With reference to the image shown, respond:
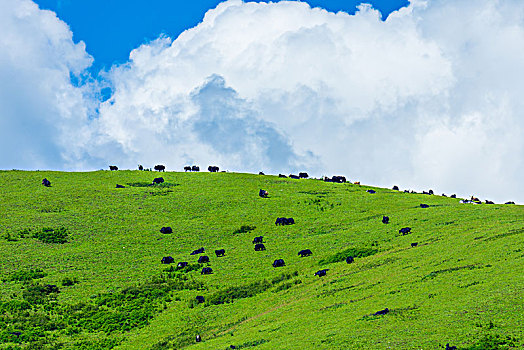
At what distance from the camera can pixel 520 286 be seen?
39.1 meters

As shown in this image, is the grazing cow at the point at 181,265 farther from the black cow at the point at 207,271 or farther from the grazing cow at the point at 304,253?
the grazing cow at the point at 304,253

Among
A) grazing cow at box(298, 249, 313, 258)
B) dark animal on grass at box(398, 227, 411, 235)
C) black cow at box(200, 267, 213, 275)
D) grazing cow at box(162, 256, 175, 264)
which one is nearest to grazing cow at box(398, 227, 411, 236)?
dark animal on grass at box(398, 227, 411, 235)

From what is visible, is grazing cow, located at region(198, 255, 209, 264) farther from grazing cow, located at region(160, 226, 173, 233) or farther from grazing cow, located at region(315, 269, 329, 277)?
grazing cow, located at region(315, 269, 329, 277)

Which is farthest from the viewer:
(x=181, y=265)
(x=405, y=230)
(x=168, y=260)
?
(x=405, y=230)

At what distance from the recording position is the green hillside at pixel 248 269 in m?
39.3

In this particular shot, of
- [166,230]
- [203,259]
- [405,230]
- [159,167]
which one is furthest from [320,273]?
[159,167]

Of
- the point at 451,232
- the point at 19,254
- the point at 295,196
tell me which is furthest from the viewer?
the point at 295,196

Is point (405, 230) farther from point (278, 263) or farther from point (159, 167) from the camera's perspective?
point (159, 167)

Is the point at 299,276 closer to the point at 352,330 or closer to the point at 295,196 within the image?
the point at 352,330

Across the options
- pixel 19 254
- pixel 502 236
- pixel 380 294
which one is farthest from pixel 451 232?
pixel 19 254

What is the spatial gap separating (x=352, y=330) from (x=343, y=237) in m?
37.2

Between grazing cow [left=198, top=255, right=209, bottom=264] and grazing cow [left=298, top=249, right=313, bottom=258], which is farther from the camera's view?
grazing cow [left=198, top=255, right=209, bottom=264]

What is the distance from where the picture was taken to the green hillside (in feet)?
129

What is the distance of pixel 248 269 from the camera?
6625 centimetres
